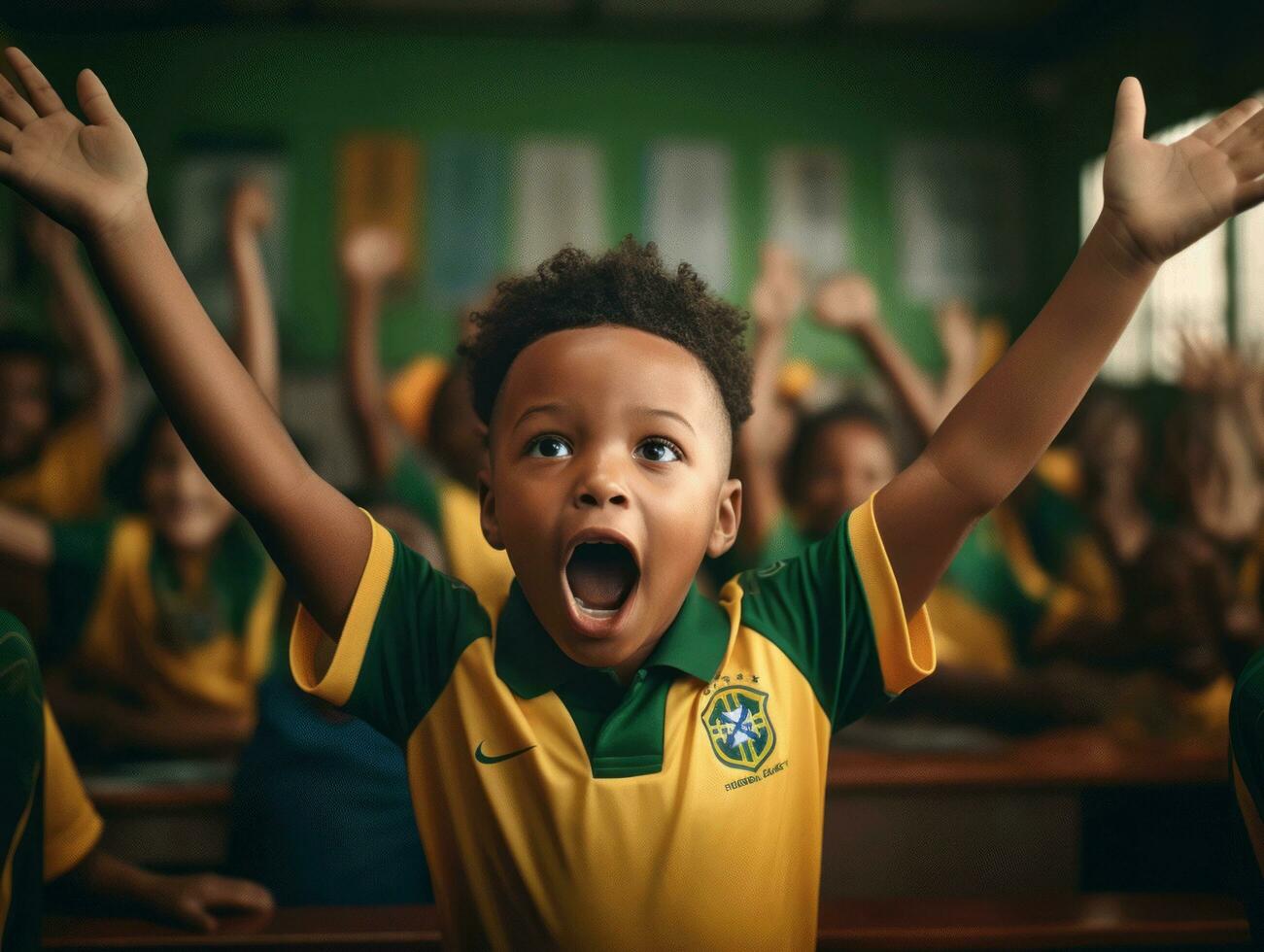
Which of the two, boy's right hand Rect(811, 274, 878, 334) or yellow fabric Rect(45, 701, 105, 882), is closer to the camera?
yellow fabric Rect(45, 701, 105, 882)

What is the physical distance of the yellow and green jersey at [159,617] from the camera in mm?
2484

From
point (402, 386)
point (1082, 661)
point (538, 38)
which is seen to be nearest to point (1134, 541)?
point (1082, 661)

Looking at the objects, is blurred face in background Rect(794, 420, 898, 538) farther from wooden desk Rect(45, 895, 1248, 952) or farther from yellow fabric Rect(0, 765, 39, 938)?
yellow fabric Rect(0, 765, 39, 938)

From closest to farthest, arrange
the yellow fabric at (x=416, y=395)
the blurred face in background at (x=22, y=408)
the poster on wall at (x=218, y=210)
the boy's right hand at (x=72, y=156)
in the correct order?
1. the boy's right hand at (x=72, y=156)
2. the blurred face in background at (x=22, y=408)
3. the yellow fabric at (x=416, y=395)
4. the poster on wall at (x=218, y=210)

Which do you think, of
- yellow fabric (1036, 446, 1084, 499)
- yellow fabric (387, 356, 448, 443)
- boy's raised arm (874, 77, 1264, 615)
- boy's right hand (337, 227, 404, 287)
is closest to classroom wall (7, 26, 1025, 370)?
yellow fabric (387, 356, 448, 443)

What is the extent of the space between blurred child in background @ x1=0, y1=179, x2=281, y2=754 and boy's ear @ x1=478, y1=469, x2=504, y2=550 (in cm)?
178

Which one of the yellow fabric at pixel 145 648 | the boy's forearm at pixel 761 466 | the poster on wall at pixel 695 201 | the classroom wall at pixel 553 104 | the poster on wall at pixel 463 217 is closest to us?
the boy's forearm at pixel 761 466

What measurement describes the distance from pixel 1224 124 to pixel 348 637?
0.75 metres

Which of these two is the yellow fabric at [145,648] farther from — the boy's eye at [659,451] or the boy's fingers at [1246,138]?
the boy's fingers at [1246,138]

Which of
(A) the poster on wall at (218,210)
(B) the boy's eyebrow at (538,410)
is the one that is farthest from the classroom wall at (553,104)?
(B) the boy's eyebrow at (538,410)

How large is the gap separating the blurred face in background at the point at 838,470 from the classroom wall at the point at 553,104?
189cm

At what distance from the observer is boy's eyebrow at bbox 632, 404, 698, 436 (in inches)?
31.1

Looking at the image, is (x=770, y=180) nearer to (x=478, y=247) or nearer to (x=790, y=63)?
→ (x=790, y=63)

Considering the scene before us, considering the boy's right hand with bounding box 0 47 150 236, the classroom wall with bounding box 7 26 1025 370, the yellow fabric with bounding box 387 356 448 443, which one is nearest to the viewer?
the boy's right hand with bounding box 0 47 150 236
